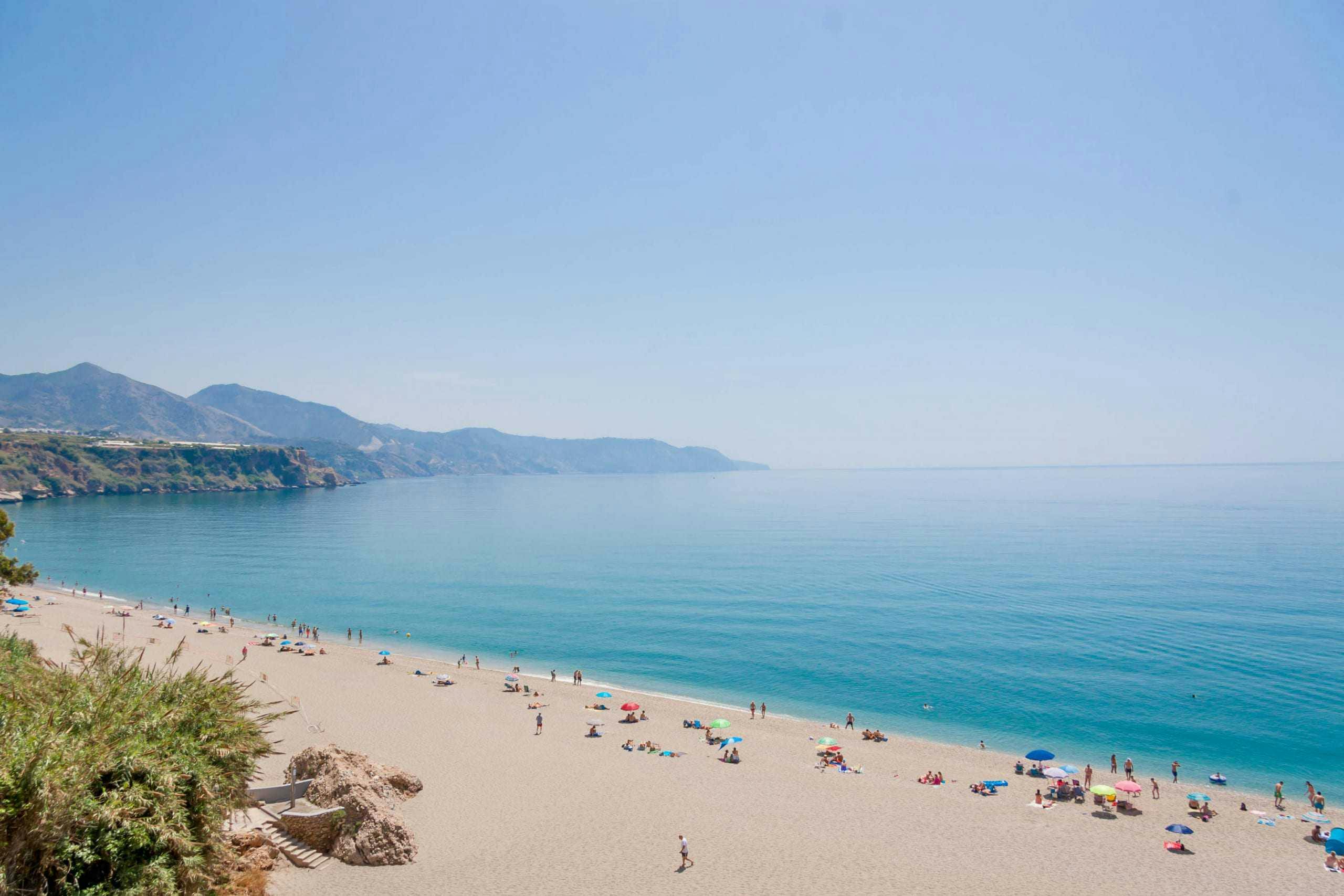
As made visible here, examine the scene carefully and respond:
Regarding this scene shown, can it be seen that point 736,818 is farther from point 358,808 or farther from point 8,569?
point 8,569

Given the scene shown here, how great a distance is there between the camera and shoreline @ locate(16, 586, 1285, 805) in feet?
96.4

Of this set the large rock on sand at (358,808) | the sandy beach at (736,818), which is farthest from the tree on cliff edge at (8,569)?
the large rock on sand at (358,808)

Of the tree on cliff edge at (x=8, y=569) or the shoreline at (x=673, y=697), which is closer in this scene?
the shoreline at (x=673, y=697)

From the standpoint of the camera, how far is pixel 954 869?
2177 cm

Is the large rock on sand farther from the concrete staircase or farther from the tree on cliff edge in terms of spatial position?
the tree on cliff edge

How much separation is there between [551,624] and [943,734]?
3411cm

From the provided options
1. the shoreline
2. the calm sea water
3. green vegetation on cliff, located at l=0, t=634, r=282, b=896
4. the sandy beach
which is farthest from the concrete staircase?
the calm sea water

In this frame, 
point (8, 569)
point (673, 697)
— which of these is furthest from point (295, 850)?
point (8, 569)

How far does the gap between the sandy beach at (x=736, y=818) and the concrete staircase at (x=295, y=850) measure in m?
0.43

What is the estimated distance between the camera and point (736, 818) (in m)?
25.3

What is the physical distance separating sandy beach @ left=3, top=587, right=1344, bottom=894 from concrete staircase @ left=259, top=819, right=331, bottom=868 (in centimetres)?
43

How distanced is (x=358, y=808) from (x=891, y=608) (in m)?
50.7

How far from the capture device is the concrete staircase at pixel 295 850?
19.8 metres

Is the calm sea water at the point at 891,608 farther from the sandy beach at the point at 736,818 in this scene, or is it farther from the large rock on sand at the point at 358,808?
the large rock on sand at the point at 358,808
